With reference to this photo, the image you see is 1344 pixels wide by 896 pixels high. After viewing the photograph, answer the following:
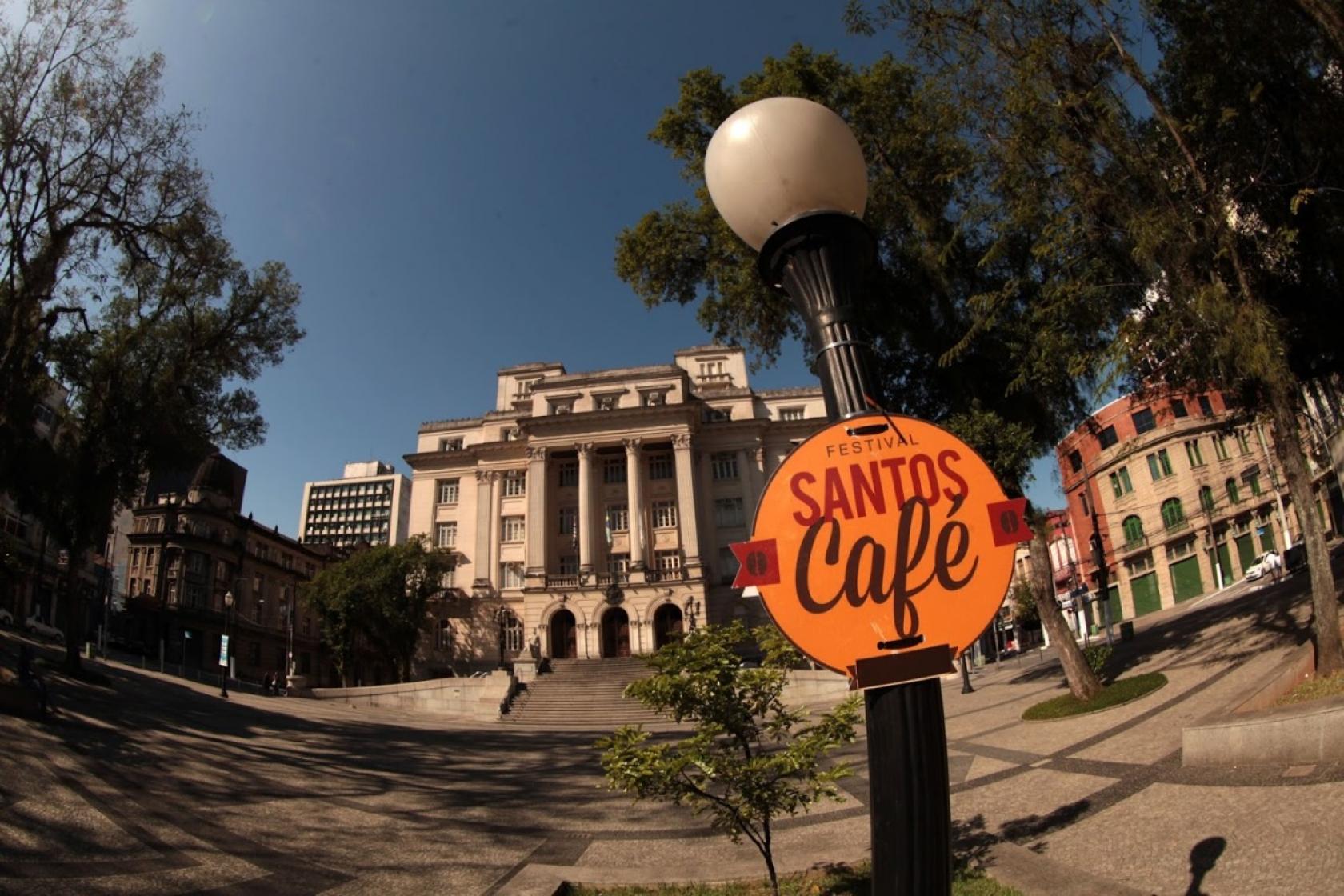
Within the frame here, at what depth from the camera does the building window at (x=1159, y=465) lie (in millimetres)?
42156

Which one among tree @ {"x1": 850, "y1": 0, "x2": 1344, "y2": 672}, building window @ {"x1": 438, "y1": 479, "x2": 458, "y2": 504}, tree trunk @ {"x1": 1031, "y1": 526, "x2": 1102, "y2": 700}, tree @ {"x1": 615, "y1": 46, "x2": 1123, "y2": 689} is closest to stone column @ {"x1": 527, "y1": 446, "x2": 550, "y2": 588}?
building window @ {"x1": 438, "y1": 479, "x2": 458, "y2": 504}

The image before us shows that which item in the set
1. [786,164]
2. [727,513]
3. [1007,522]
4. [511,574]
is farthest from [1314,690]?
[511,574]

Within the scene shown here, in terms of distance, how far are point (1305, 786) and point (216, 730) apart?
62.6 ft

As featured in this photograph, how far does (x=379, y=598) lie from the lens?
121 ft

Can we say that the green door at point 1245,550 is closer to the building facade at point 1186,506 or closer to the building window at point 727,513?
the building facade at point 1186,506

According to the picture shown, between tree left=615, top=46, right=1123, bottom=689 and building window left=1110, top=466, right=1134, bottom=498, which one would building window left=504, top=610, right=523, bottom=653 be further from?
building window left=1110, top=466, right=1134, bottom=498

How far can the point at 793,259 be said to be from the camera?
238 cm

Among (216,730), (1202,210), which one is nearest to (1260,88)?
(1202,210)

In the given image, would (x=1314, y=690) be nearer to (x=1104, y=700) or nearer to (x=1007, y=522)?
(x=1104, y=700)

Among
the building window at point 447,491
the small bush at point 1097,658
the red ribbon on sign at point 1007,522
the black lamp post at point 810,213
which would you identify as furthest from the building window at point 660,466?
the red ribbon on sign at point 1007,522

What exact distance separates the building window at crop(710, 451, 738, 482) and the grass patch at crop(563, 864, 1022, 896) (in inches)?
1576

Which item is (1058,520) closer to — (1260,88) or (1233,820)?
(1260,88)

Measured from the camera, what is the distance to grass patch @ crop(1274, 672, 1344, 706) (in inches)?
306

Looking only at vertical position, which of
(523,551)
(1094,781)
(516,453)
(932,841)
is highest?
(516,453)
